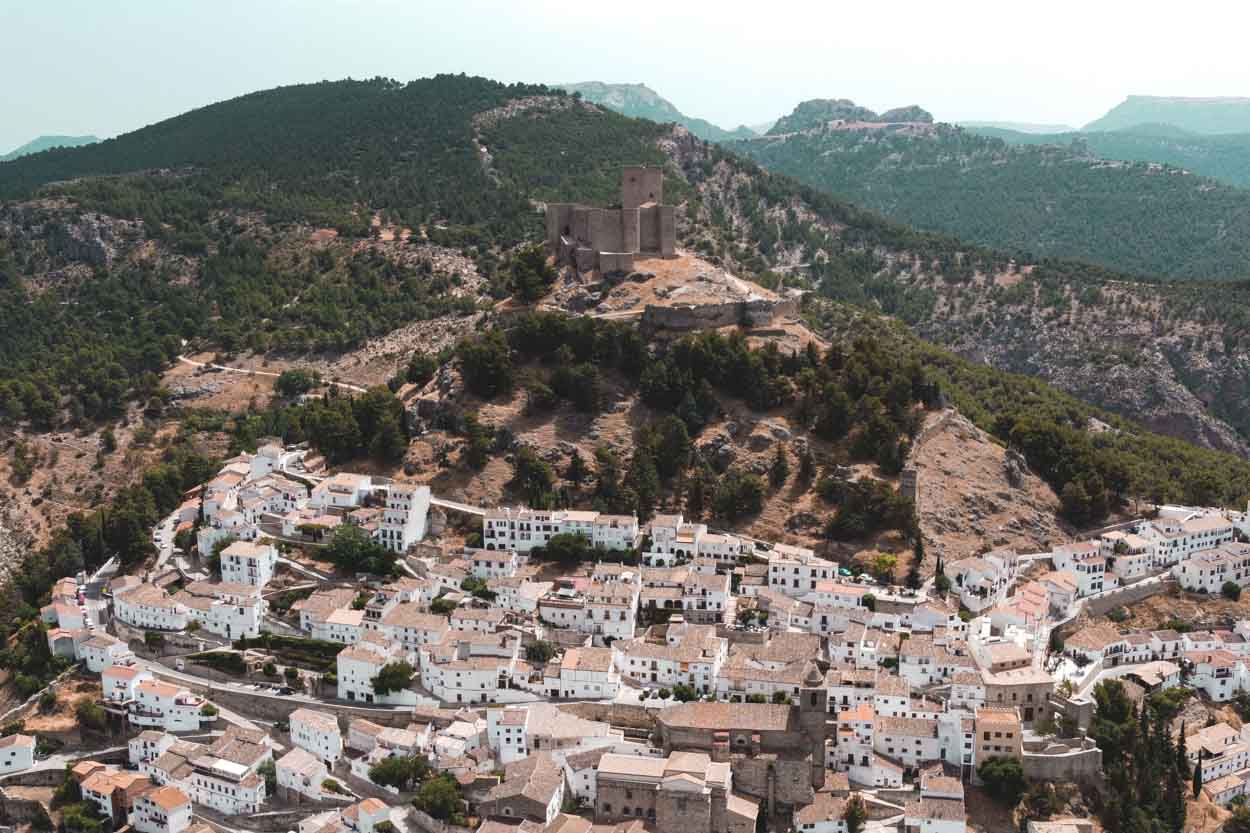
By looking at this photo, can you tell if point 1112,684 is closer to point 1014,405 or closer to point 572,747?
point 572,747

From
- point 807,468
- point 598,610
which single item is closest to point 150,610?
point 598,610

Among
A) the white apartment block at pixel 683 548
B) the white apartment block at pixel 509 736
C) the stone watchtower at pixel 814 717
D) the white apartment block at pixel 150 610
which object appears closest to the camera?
the stone watchtower at pixel 814 717

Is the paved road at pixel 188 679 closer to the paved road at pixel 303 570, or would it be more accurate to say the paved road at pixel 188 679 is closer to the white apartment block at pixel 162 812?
the white apartment block at pixel 162 812

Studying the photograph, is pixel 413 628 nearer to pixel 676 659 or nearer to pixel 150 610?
pixel 676 659

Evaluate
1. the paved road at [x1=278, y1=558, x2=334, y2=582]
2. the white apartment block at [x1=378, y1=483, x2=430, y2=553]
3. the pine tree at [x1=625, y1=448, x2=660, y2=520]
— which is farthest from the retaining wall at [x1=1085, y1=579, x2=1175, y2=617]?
the paved road at [x1=278, y1=558, x2=334, y2=582]

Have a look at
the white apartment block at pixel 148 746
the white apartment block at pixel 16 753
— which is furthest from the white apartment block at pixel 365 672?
the white apartment block at pixel 16 753

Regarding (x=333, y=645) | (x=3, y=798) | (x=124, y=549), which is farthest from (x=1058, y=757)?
(x=124, y=549)

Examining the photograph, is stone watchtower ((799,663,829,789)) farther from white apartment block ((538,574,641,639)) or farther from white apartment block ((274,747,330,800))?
white apartment block ((274,747,330,800))
